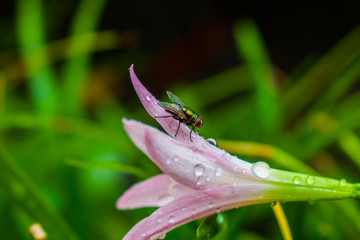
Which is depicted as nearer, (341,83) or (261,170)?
(261,170)

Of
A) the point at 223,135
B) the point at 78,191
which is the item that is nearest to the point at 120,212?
the point at 78,191

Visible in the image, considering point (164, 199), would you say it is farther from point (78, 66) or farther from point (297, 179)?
point (78, 66)

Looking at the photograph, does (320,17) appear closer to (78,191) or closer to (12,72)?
(12,72)

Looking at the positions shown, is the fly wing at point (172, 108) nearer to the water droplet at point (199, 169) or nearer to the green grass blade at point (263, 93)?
the water droplet at point (199, 169)

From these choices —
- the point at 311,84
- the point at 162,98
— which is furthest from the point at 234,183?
the point at 162,98

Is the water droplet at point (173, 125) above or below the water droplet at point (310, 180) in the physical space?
above

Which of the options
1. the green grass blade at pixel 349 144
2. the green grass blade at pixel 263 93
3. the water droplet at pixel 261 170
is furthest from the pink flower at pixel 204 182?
the green grass blade at pixel 349 144

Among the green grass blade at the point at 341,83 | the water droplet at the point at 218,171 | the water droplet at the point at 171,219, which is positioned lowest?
the green grass blade at the point at 341,83

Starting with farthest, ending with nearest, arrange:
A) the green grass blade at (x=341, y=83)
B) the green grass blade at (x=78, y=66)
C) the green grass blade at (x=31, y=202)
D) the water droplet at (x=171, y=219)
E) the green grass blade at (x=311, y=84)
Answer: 1. the green grass blade at (x=78, y=66)
2. the green grass blade at (x=311, y=84)
3. the green grass blade at (x=341, y=83)
4. the green grass blade at (x=31, y=202)
5. the water droplet at (x=171, y=219)

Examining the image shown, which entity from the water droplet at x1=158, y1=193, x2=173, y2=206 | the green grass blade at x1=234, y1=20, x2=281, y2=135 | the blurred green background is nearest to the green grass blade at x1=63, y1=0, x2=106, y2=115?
the blurred green background
